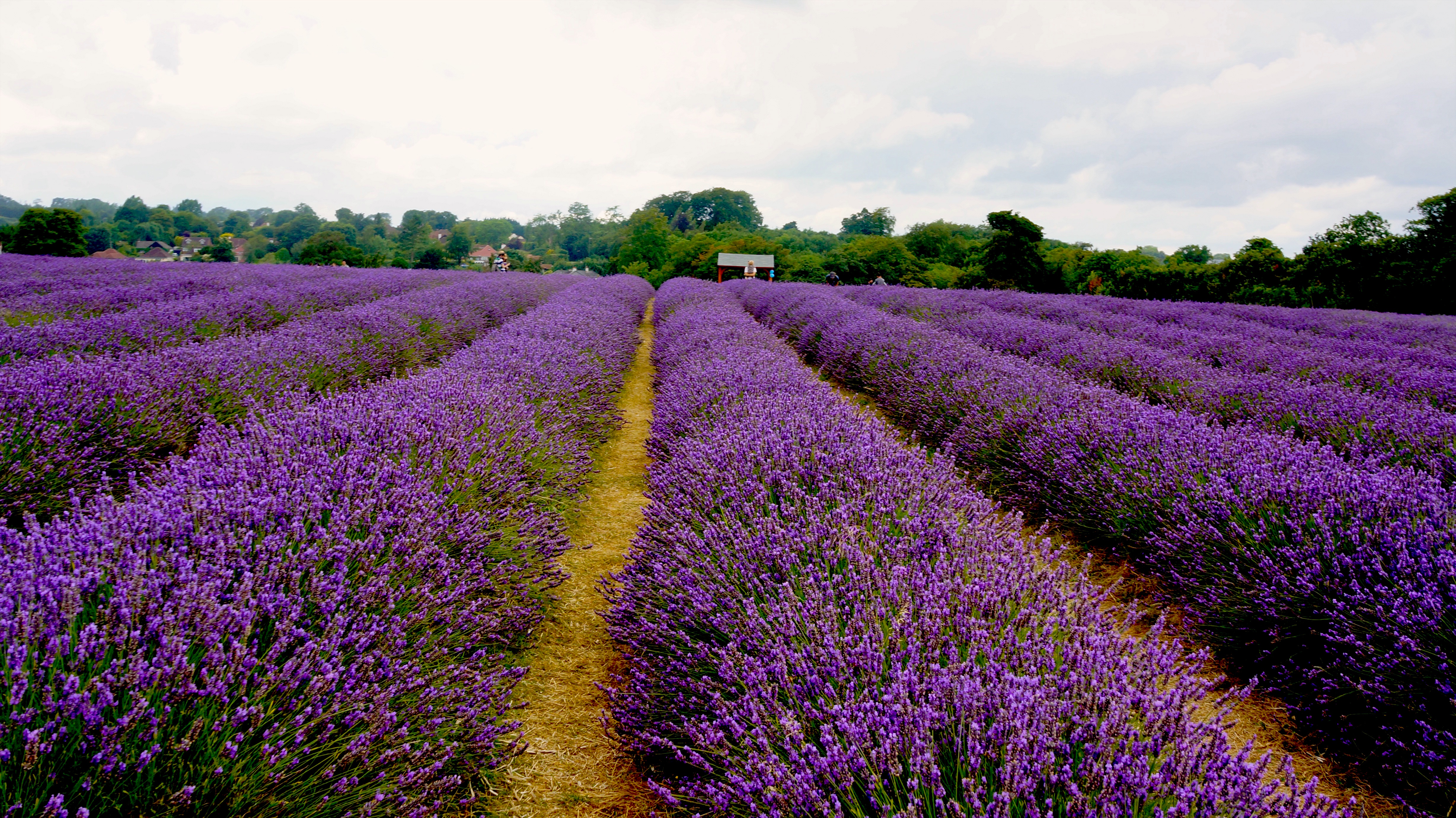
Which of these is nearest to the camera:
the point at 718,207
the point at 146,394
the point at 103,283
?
the point at 146,394

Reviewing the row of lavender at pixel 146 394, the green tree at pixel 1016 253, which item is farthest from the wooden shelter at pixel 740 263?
the row of lavender at pixel 146 394

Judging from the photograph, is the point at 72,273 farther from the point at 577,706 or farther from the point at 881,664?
the point at 881,664

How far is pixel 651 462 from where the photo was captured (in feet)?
14.9

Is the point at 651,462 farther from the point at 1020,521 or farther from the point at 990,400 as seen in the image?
the point at 1020,521

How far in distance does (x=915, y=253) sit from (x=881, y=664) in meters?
48.9

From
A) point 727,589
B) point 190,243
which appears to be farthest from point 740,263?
point 190,243

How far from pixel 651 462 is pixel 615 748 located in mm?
2689

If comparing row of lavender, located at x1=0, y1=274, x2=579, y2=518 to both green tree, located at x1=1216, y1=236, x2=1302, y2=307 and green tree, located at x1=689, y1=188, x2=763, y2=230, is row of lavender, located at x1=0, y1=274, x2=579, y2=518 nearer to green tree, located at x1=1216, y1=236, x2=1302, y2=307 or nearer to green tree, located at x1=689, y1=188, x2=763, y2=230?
green tree, located at x1=1216, y1=236, x2=1302, y2=307

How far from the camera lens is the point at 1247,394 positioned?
4.48m

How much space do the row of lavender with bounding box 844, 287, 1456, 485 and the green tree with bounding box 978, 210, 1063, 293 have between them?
81.5ft

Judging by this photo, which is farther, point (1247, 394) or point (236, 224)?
point (236, 224)

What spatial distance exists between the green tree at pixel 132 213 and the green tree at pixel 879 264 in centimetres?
9970

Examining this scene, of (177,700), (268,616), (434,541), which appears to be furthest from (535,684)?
(177,700)

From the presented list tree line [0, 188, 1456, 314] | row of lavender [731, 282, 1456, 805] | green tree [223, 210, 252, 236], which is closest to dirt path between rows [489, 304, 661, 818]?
row of lavender [731, 282, 1456, 805]
